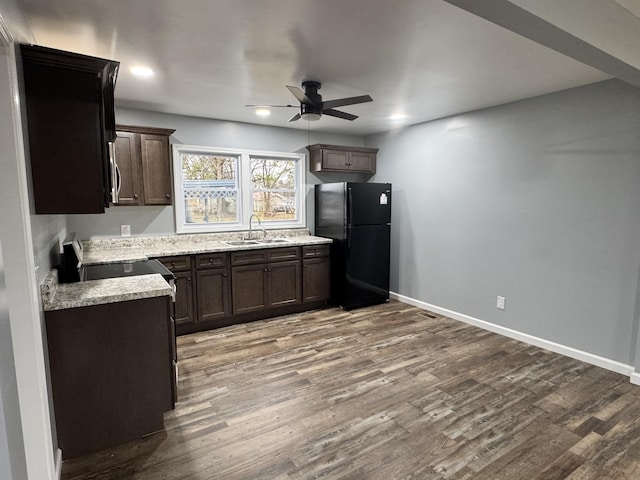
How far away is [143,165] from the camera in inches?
144

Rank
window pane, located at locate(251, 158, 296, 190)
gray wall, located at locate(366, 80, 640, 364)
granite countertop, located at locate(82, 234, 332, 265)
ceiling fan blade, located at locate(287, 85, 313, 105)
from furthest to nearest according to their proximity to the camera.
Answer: window pane, located at locate(251, 158, 296, 190)
granite countertop, located at locate(82, 234, 332, 265)
gray wall, located at locate(366, 80, 640, 364)
ceiling fan blade, located at locate(287, 85, 313, 105)

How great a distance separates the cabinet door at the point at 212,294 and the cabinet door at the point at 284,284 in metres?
0.53

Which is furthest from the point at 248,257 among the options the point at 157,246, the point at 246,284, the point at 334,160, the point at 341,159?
the point at 341,159

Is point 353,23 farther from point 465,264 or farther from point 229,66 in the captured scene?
point 465,264

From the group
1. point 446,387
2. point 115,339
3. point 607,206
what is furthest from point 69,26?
point 607,206

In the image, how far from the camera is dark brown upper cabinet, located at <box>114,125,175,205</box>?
3555 millimetres

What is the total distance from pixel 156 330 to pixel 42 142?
1159 millimetres

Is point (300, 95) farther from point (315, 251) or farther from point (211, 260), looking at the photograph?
point (315, 251)

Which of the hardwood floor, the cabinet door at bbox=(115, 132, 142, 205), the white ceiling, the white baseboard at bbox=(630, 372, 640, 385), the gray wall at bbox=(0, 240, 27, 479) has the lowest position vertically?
the hardwood floor

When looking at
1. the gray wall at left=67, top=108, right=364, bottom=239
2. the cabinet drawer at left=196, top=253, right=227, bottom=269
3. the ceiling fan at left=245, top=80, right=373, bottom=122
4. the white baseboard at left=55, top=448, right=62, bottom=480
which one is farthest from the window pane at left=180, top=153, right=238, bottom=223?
the white baseboard at left=55, top=448, right=62, bottom=480

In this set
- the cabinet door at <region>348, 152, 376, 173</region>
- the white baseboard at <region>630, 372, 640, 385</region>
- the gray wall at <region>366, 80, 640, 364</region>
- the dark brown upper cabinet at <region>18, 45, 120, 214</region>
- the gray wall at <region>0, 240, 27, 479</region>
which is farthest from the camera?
the cabinet door at <region>348, 152, 376, 173</region>

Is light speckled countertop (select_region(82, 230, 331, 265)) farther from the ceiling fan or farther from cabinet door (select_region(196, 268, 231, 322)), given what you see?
the ceiling fan

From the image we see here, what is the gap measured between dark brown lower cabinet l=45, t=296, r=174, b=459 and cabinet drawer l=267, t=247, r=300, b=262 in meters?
2.07

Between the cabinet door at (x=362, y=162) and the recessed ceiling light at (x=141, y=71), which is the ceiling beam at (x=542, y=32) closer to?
the recessed ceiling light at (x=141, y=71)
